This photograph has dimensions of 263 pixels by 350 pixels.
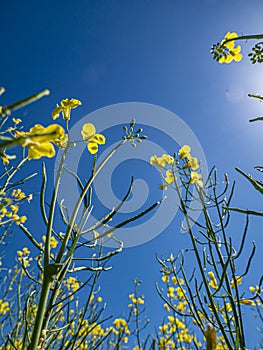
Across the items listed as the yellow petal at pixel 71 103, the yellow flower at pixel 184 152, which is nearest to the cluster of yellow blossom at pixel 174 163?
the yellow flower at pixel 184 152

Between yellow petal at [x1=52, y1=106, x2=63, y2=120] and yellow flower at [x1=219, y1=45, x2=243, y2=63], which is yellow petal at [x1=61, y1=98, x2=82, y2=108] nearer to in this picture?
yellow petal at [x1=52, y1=106, x2=63, y2=120]

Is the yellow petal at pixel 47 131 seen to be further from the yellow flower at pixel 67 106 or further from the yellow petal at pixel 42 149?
the yellow flower at pixel 67 106

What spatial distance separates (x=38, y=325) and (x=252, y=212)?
564 mm

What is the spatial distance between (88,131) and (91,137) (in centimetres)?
4

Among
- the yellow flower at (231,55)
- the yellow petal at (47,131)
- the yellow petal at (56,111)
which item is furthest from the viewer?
the yellow flower at (231,55)

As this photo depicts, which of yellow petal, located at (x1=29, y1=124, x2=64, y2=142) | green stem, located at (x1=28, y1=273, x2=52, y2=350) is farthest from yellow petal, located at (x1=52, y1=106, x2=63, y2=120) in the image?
green stem, located at (x1=28, y1=273, x2=52, y2=350)

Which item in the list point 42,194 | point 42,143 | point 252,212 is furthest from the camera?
point 42,194

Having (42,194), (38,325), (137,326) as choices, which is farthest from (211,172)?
(137,326)

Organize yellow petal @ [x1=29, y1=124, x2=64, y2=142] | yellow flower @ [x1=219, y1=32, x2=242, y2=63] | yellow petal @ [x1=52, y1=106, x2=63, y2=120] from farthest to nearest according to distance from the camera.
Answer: yellow flower @ [x1=219, y1=32, x2=242, y2=63]
yellow petal @ [x1=52, y1=106, x2=63, y2=120]
yellow petal @ [x1=29, y1=124, x2=64, y2=142]

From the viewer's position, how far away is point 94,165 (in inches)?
39.1

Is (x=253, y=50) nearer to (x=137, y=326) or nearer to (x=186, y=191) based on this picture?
(x=186, y=191)

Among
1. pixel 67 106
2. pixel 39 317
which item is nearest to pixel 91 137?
pixel 67 106

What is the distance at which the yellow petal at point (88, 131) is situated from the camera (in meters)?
1.07

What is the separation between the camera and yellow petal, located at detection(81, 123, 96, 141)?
107 centimetres
